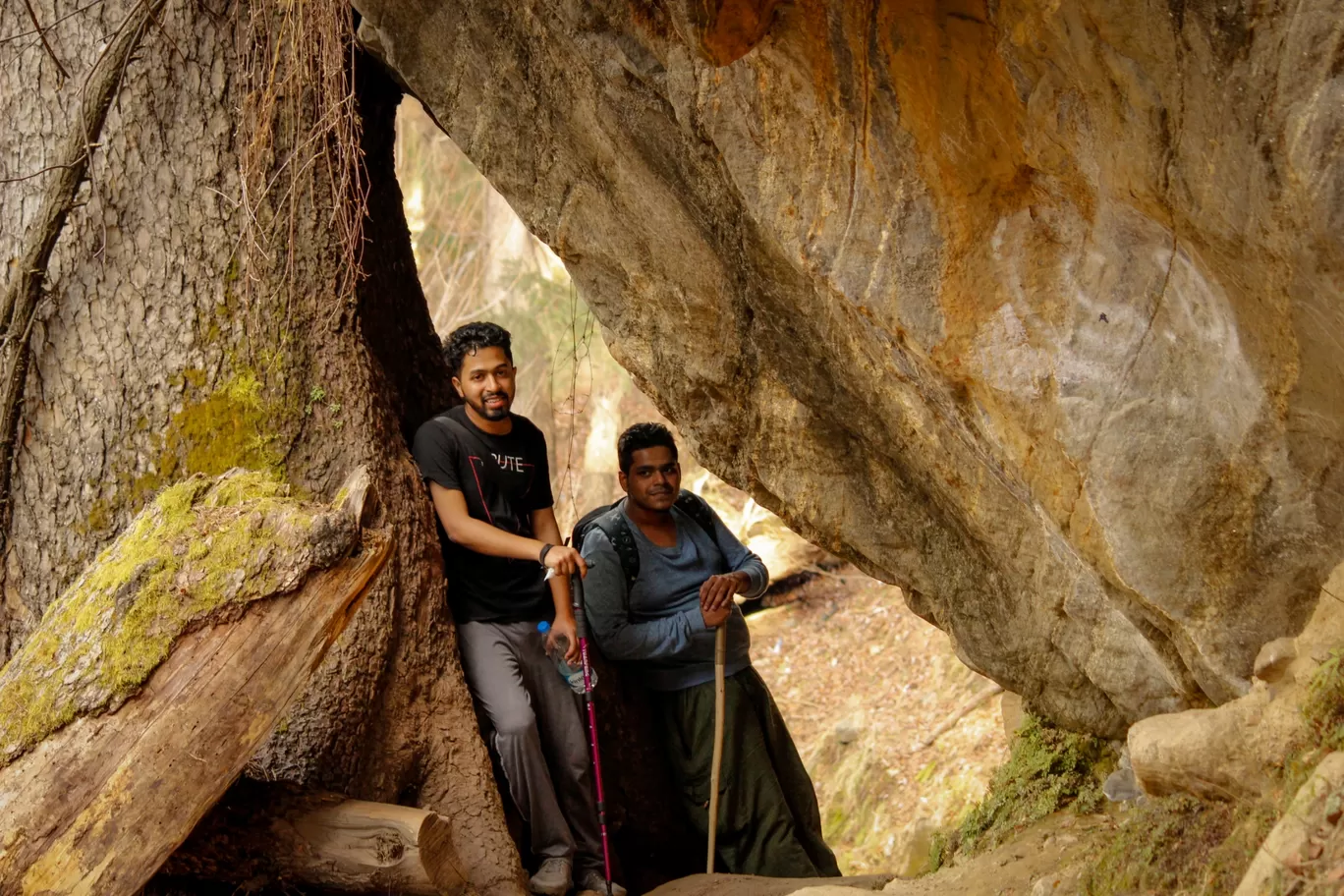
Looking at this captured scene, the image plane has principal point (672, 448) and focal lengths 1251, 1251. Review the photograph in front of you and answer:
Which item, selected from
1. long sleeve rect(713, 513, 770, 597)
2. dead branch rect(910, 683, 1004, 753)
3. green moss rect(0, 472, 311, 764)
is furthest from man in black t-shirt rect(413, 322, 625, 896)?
dead branch rect(910, 683, 1004, 753)

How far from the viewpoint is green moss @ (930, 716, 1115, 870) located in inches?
219

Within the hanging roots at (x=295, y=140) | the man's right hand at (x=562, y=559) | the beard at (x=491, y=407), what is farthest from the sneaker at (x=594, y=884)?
the hanging roots at (x=295, y=140)

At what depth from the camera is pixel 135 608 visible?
4.29 meters

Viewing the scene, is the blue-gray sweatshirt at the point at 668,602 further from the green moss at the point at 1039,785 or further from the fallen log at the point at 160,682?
the fallen log at the point at 160,682

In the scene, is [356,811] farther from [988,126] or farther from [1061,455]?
[988,126]

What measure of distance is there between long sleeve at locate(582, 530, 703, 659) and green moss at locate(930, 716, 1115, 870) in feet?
5.22

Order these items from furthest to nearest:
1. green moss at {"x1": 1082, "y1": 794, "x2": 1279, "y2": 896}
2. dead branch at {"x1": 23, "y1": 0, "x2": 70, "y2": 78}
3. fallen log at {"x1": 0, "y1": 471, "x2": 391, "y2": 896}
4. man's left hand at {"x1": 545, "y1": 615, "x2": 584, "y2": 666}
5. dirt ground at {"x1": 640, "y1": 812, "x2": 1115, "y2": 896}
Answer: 1. man's left hand at {"x1": 545, "y1": 615, "x2": 584, "y2": 666}
2. dead branch at {"x1": 23, "y1": 0, "x2": 70, "y2": 78}
3. dirt ground at {"x1": 640, "y1": 812, "x2": 1115, "y2": 896}
4. fallen log at {"x1": 0, "y1": 471, "x2": 391, "y2": 896}
5. green moss at {"x1": 1082, "y1": 794, "x2": 1279, "y2": 896}

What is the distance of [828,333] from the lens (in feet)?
16.4

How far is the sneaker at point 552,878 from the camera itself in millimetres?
5609

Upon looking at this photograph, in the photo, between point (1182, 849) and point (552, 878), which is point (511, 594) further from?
point (1182, 849)

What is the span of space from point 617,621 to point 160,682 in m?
2.44

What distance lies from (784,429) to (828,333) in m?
0.75

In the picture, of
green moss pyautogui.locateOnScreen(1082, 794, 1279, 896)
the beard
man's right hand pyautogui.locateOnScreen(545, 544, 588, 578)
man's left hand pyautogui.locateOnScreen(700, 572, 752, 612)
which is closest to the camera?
green moss pyautogui.locateOnScreen(1082, 794, 1279, 896)

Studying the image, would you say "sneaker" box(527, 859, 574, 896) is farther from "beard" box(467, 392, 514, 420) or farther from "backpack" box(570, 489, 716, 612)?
"beard" box(467, 392, 514, 420)
